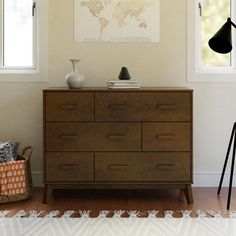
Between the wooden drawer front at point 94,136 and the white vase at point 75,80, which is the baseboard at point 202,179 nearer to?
the wooden drawer front at point 94,136

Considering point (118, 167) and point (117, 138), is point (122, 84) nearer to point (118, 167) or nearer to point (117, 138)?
point (117, 138)

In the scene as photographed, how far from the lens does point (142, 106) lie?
3760 mm

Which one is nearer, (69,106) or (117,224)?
(117,224)

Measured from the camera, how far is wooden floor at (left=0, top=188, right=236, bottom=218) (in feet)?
12.1

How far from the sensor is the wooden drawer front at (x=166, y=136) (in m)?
3.78

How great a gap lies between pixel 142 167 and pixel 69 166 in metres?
0.57

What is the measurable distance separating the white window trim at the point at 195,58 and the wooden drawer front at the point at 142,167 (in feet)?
2.75

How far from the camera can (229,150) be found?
13.1 feet

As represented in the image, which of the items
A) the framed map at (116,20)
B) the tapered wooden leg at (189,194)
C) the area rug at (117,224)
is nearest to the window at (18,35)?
the framed map at (116,20)

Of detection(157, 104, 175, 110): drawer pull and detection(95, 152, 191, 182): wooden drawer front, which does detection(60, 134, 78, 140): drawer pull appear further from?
detection(157, 104, 175, 110): drawer pull

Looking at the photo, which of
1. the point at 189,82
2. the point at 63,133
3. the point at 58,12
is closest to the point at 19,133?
the point at 63,133

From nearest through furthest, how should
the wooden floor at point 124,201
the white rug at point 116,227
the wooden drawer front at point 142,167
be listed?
1. the white rug at point 116,227
2. the wooden floor at point 124,201
3. the wooden drawer front at point 142,167

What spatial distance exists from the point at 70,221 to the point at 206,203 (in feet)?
3.70

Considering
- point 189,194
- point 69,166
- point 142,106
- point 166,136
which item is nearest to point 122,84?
point 142,106
